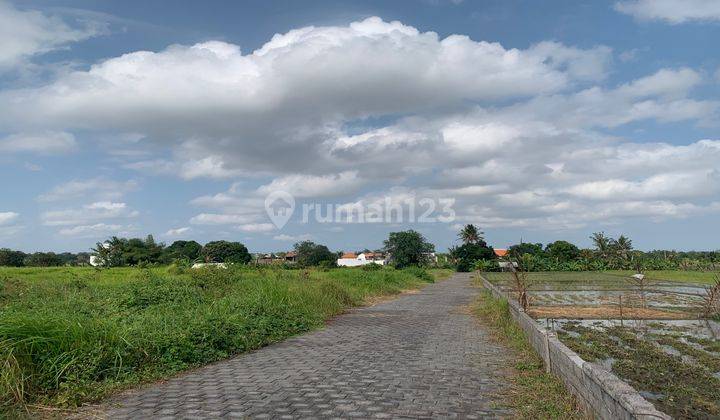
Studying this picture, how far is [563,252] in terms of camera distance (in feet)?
232

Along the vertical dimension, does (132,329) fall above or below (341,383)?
above

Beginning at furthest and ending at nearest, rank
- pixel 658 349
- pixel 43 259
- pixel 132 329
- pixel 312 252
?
1. pixel 312 252
2. pixel 43 259
3. pixel 658 349
4. pixel 132 329

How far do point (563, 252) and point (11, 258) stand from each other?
6280 centimetres

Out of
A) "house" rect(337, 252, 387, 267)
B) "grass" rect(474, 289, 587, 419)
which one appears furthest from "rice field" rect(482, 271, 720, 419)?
"house" rect(337, 252, 387, 267)

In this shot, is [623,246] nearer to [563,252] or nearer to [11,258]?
[563,252]

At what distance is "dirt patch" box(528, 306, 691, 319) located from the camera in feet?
50.8

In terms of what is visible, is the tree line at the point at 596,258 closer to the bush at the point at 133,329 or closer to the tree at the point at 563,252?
the tree at the point at 563,252

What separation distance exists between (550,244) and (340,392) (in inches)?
3044

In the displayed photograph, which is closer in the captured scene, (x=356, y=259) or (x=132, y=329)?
(x=132, y=329)

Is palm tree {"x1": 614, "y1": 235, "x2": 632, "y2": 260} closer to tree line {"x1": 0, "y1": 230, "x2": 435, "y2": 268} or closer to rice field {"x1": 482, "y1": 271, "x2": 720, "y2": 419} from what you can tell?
tree line {"x1": 0, "y1": 230, "x2": 435, "y2": 268}

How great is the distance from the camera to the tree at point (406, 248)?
71.5m

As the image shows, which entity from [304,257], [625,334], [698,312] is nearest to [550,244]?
[304,257]

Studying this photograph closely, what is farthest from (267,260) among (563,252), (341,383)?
(341,383)

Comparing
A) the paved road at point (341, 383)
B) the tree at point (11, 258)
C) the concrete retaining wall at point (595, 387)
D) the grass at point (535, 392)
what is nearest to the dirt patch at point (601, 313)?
the paved road at point (341, 383)
